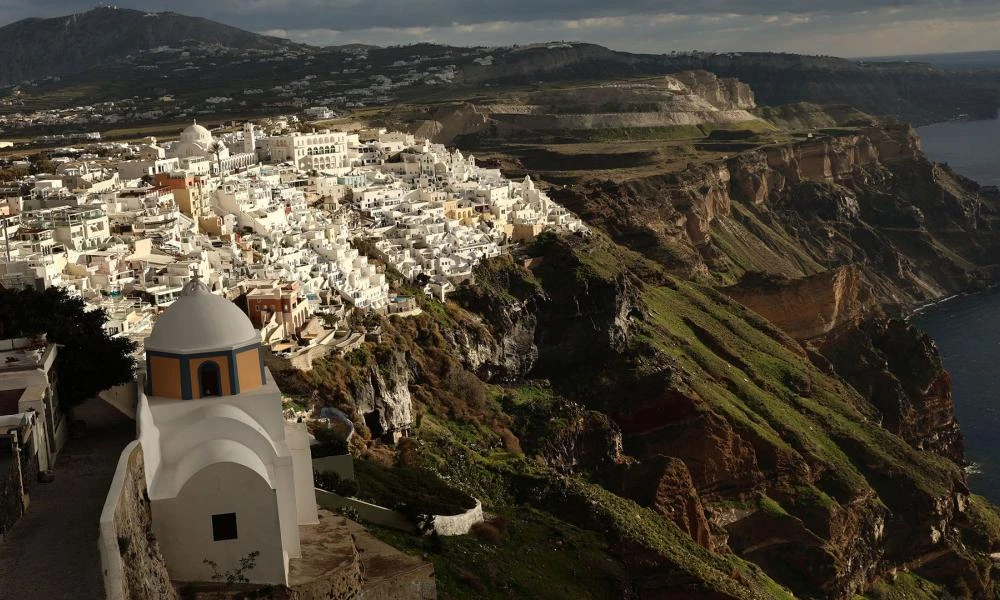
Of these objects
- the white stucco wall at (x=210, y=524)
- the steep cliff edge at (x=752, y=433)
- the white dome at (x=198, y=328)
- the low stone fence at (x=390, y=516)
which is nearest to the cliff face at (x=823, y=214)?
the steep cliff edge at (x=752, y=433)

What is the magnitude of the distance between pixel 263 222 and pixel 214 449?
4202cm

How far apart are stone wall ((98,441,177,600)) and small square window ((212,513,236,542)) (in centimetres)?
103

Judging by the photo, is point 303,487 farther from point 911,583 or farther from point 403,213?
point 403,213

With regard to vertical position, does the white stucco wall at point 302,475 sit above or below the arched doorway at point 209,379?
below

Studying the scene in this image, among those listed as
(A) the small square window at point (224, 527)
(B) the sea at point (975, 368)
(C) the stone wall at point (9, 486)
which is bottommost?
(B) the sea at point (975, 368)

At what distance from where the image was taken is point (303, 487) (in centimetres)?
2489

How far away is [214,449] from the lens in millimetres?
21688

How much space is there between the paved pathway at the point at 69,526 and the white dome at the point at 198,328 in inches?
86.8

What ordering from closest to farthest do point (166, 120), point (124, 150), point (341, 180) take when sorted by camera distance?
1. point (341, 180)
2. point (124, 150)
3. point (166, 120)

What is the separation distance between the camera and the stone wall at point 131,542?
16.8 meters

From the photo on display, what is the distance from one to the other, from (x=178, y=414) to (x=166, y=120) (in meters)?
120

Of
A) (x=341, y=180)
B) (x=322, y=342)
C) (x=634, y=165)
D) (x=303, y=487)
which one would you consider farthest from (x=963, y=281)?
(x=303, y=487)

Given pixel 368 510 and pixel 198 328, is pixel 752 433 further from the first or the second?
pixel 198 328

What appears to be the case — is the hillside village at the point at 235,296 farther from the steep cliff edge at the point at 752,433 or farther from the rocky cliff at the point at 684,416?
the steep cliff edge at the point at 752,433
